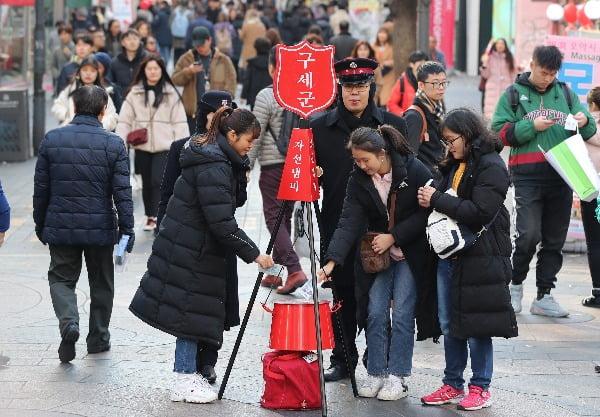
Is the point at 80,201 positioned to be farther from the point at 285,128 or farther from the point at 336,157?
the point at 285,128

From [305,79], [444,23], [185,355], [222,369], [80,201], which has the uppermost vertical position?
[444,23]

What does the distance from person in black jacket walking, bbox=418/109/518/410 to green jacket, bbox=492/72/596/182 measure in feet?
7.34

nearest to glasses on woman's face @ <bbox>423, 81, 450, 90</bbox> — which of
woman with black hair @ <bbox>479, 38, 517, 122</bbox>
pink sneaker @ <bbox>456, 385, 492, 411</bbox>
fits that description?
pink sneaker @ <bbox>456, 385, 492, 411</bbox>

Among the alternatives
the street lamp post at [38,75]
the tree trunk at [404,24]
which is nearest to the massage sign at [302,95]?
the street lamp post at [38,75]

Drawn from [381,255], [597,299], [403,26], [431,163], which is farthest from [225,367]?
[403,26]

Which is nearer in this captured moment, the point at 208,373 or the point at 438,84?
the point at 208,373

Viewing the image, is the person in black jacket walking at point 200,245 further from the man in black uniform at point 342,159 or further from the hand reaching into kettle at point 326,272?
the man in black uniform at point 342,159

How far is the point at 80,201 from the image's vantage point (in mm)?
8055

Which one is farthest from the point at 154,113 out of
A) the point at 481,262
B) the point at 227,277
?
the point at 481,262

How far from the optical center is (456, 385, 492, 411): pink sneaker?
23.1ft

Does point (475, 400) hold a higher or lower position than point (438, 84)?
lower

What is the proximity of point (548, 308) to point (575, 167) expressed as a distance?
46.3 inches

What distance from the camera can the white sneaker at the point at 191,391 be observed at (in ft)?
23.6

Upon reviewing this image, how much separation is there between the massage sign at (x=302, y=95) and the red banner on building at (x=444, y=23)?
29596mm
